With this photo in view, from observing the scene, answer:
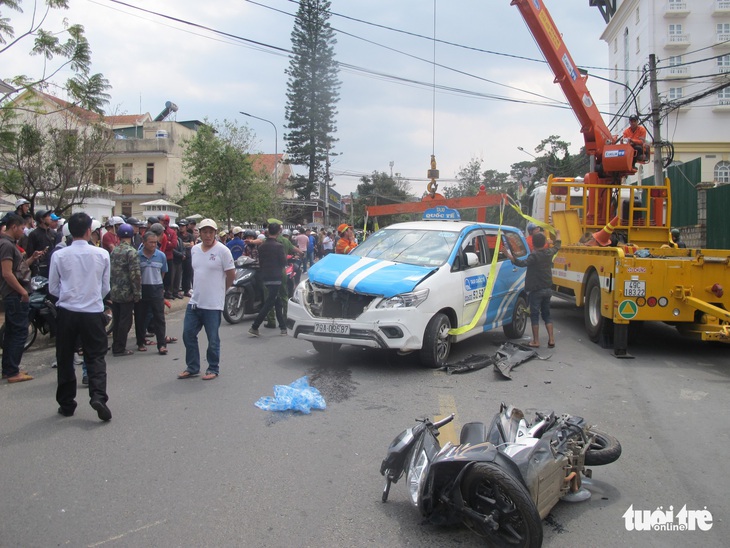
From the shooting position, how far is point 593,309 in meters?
9.39

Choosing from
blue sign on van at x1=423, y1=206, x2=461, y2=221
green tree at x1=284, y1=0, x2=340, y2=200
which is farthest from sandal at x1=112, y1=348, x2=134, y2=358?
green tree at x1=284, y1=0, x2=340, y2=200

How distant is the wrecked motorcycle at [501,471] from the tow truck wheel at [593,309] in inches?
212

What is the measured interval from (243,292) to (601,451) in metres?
8.08

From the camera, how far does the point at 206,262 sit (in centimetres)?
688

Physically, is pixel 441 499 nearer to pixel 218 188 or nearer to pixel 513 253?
pixel 513 253

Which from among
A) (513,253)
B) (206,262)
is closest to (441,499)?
(206,262)

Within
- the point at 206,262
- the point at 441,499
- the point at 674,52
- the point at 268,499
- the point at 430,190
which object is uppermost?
the point at 674,52

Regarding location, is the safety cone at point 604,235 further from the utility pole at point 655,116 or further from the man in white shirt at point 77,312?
the utility pole at point 655,116

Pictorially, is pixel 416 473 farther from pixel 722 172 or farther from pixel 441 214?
pixel 722 172

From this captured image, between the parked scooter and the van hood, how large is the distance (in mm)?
3327

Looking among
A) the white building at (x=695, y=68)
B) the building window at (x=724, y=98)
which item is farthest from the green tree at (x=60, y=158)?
the building window at (x=724, y=98)

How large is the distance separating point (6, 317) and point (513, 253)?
699 centimetres

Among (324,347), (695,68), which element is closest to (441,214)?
(324,347)

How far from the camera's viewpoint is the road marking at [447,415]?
4.86 m
